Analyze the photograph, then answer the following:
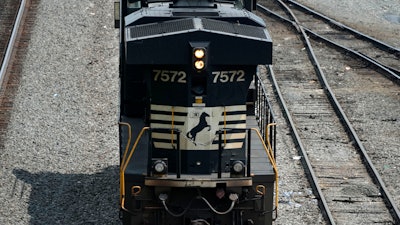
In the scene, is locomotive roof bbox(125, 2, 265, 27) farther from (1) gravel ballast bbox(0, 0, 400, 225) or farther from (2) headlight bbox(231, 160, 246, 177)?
(1) gravel ballast bbox(0, 0, 400, 225)

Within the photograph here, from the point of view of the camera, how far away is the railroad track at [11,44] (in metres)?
15.8

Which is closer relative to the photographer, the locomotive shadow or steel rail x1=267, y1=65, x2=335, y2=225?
the locomotive shadow

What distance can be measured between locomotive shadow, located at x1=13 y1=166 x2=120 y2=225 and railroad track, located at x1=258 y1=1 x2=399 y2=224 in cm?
299

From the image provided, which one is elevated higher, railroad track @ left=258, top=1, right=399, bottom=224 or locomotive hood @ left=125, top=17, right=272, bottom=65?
locomotive hood @ left=125, top=17, right=272, bottom=65

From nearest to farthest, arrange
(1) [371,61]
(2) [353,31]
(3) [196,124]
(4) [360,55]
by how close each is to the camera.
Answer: (3) [196,124] < (1) [371,61] < (4) [360,55] < (2) [353,31]

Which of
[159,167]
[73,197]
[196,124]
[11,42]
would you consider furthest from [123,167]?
[11,42]

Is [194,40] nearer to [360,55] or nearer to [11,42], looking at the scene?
[11,42]

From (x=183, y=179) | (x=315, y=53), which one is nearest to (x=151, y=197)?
(x=183, y=179)

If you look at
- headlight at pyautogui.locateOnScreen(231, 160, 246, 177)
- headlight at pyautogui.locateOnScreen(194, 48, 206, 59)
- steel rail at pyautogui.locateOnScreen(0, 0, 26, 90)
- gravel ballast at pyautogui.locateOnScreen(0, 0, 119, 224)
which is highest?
headlight at pyautogui.locateOnScreen(194, 48, 206, 59)

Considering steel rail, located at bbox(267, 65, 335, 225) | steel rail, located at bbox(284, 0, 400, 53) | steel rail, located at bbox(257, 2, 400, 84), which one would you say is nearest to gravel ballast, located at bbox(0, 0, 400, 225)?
steel rail, located at bbox(267, 65, 335, 225)

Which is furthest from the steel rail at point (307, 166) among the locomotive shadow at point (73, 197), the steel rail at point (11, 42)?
the steel rail at point (11, 42)

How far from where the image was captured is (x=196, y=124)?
386 inches

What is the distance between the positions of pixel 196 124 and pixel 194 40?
1.01 metres

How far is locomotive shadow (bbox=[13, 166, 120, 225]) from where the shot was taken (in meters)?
11.4
